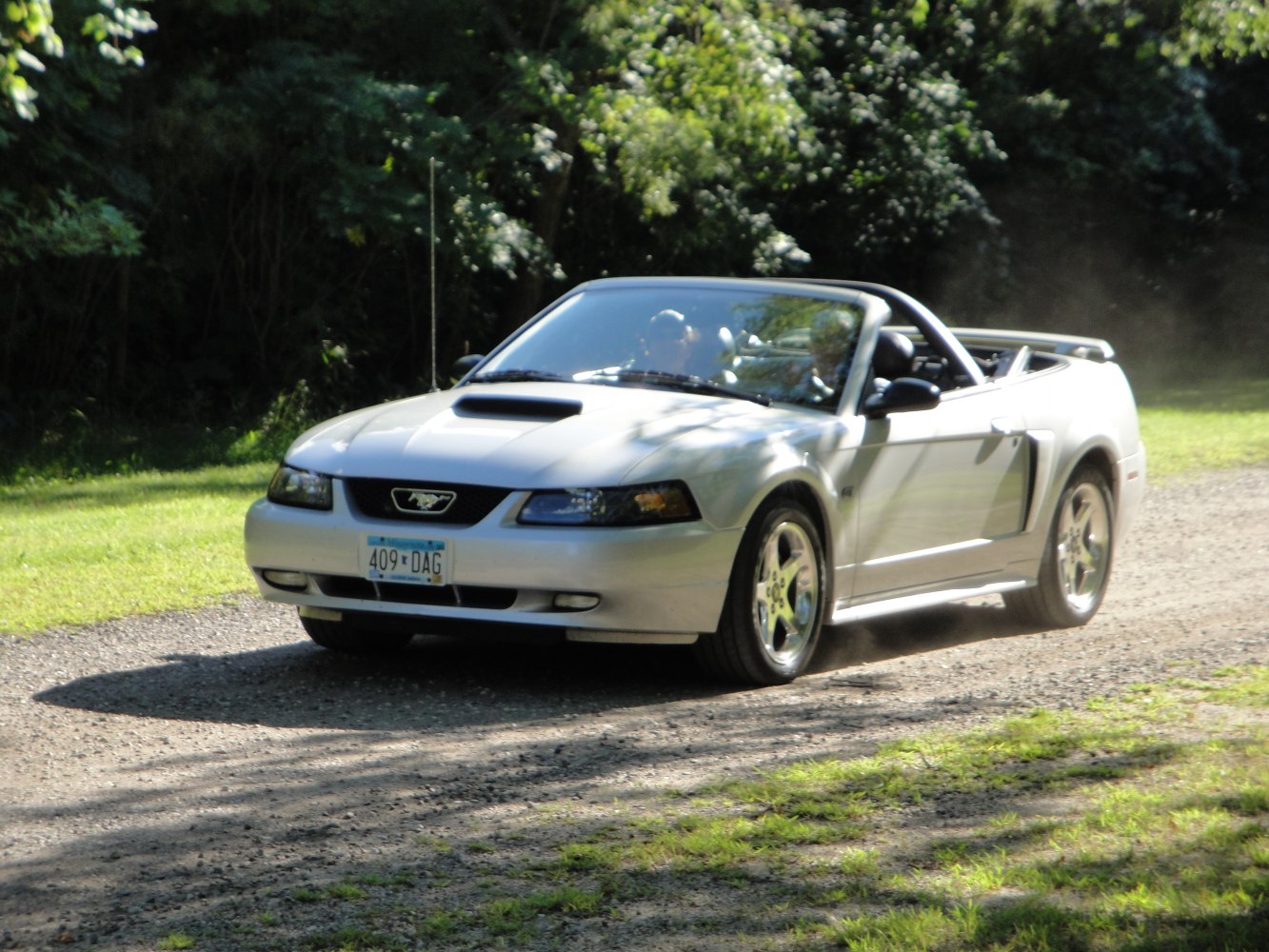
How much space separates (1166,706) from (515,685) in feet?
7.66

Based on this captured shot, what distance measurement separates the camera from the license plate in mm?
6746

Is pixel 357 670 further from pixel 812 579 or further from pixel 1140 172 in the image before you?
pixel 1140 172

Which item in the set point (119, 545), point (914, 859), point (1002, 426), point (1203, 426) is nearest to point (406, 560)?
point (914, 859)

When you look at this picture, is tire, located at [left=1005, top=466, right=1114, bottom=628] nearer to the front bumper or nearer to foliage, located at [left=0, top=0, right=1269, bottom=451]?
the front bumper

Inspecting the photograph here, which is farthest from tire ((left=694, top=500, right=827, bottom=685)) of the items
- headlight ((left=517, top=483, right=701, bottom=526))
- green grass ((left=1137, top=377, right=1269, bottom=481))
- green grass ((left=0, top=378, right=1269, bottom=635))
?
green grass ((left=1137, top=377, right=1269, bottom=481))

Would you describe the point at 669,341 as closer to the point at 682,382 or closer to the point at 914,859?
the point at 682,382

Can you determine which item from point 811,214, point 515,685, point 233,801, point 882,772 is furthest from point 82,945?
point 811,214

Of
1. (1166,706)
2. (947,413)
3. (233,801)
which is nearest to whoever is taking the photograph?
(233,801)

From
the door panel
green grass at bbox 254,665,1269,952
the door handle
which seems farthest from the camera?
the door handle

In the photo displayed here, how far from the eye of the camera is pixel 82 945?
161 inches

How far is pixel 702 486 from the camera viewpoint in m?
6.86

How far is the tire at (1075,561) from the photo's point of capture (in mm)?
8922

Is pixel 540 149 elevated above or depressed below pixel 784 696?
above

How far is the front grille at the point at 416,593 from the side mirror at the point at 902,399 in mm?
1867
